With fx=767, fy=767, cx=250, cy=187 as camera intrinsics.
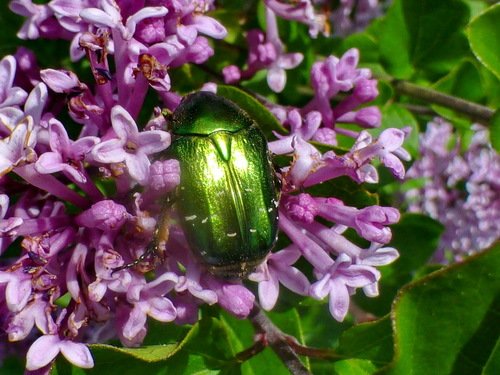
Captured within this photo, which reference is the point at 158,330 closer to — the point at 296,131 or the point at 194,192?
the point at 194,192

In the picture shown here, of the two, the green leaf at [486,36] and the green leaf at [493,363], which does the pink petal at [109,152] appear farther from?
the green leaf at [486,36]

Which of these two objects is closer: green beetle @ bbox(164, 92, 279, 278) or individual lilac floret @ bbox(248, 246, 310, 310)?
green beetle @ bbox(164, 92, 279, 278)

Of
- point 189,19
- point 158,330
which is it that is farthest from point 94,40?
point 158,330

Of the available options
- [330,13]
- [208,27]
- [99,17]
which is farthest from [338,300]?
[330,13]

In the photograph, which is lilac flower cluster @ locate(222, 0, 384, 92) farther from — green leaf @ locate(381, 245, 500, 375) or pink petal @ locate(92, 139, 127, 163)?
green leaf @ locate(381, 245, 500, 375)

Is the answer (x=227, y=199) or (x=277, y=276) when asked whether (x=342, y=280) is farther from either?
(x=227, y=199)

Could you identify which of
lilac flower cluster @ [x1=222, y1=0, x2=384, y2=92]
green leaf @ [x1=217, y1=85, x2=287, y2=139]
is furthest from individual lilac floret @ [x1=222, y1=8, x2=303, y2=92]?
green leaf @ [x1=217, y1=85, x2=287, y2=139]

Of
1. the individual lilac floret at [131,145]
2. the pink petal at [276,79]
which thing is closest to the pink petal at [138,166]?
the individual lilac floret at [131,145]
